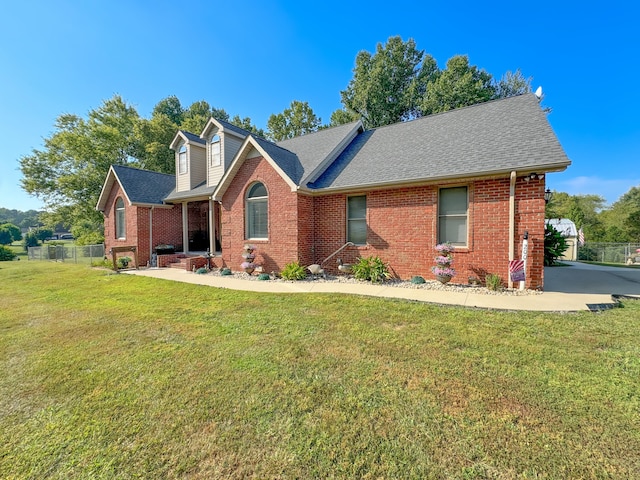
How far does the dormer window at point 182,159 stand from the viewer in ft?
50.3

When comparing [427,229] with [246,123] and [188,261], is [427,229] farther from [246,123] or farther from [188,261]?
[246,123]

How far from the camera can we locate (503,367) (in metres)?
3.29

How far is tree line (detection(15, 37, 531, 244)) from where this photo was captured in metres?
21.9

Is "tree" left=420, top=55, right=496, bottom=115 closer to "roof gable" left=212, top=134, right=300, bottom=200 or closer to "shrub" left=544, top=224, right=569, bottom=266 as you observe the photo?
"shrub" left=544, top=224, right=569, bottom=266

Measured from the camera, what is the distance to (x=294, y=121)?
26391 millimetres

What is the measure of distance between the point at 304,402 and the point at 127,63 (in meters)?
16.8

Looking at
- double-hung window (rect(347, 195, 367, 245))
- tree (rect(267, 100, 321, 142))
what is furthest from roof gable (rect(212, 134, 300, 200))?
tree (rect(267, 100, 321, 142))

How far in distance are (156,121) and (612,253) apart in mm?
40157

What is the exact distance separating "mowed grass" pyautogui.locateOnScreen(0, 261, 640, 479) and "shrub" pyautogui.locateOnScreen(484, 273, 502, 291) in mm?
1941

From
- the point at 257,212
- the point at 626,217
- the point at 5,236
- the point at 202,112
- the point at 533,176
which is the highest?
the point at 202,112

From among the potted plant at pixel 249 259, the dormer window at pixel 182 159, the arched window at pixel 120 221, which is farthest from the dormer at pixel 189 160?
the potted plant at pixel 249 259

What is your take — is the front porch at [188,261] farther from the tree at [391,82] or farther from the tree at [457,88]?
the tree at [457,88]

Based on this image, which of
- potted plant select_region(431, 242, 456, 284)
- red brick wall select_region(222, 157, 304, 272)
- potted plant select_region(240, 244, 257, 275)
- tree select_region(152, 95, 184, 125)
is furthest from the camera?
tree select_region(152, 95, 184, 125)

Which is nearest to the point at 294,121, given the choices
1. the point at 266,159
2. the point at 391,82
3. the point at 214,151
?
the point at 391,82
